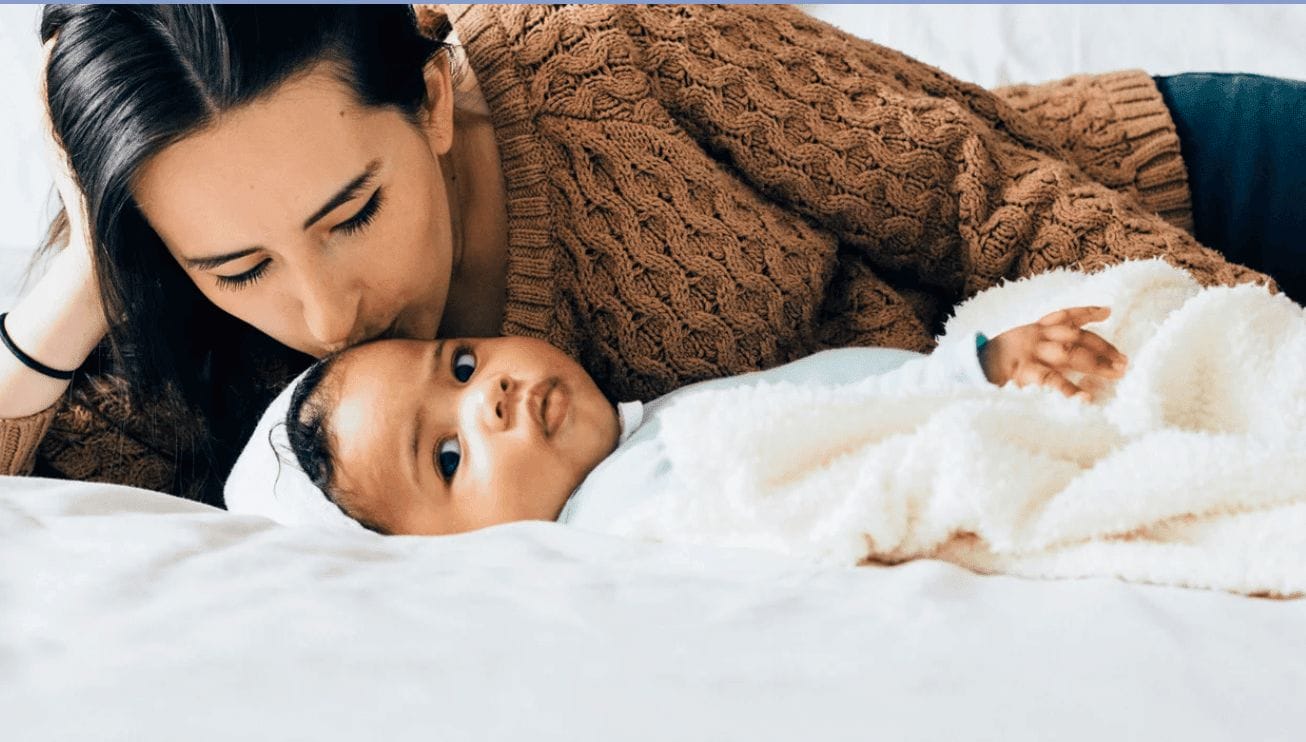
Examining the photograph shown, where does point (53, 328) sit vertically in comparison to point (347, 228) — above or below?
below

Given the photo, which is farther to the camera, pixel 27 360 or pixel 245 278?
pixel 27 360

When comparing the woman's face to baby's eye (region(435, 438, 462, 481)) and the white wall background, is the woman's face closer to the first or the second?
baby's eye (region(435, 438, 462, 481))

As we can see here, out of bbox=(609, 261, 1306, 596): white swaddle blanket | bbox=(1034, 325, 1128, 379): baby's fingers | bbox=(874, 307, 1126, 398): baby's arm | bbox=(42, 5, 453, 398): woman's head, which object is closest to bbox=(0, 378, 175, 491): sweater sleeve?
bbox=(42, 5, 453, 398): woman's head

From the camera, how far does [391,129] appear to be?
1.00 m

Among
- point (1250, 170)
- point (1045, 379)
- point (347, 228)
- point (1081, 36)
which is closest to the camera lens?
point (1045, 379)

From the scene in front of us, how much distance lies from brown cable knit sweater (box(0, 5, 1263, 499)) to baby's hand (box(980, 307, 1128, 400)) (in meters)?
0.25

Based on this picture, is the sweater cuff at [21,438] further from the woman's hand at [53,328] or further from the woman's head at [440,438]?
the woman's head at [440,438]

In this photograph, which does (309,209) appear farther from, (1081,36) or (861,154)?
(1081,36)

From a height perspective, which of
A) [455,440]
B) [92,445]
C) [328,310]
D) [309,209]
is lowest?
[92,445]

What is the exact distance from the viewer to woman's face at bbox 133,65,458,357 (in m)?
0.90

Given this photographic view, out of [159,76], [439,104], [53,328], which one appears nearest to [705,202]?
Answer: [439,104]

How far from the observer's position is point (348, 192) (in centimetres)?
95

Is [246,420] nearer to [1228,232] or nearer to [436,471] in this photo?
[436,471]

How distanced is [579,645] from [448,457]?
0.49 meters
